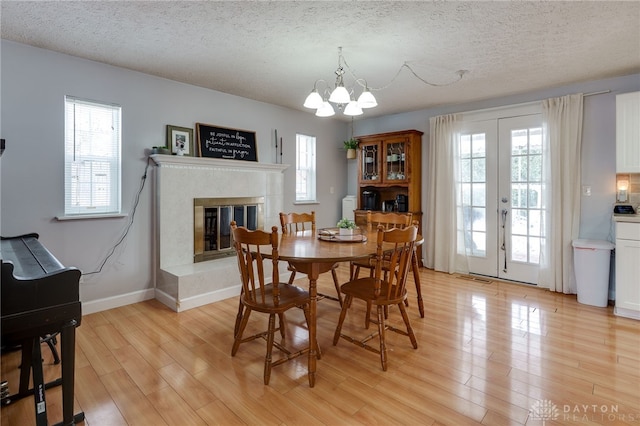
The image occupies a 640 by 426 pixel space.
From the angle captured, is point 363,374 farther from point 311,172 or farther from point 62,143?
point 311,172

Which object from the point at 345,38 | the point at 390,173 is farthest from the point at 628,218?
the point at 345,38

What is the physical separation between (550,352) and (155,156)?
3.82 metres

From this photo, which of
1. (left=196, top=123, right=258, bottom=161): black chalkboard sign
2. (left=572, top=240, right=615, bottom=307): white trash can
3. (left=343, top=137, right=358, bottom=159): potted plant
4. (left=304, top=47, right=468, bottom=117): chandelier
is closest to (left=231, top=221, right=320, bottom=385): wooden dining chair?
(left=304, top=47, right=468, bottom=117): chandelier

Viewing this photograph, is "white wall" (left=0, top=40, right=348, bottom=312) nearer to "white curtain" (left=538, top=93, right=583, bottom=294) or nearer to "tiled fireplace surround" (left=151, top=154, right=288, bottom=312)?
"tiled fireplace surround" (left=151, top=154, right=288, bottom=312)

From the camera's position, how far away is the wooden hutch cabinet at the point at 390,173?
4918 millimetres

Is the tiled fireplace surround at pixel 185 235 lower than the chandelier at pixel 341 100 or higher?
lower

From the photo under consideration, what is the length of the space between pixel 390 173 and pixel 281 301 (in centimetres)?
342

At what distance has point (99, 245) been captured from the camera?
328 centimetres

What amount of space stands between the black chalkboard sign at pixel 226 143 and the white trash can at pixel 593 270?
3896 millimetres

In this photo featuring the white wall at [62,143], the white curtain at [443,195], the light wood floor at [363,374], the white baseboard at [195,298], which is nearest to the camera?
the light wood floor at [363,374]

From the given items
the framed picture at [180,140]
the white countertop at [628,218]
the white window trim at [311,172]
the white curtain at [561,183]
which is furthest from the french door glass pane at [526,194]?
the framed picture at [180,140]

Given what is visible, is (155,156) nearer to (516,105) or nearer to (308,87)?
(308,87)

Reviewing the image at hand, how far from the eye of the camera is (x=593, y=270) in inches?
136

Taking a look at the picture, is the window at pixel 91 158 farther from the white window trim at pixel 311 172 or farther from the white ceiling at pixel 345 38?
the white window trim at pixel 311 172
